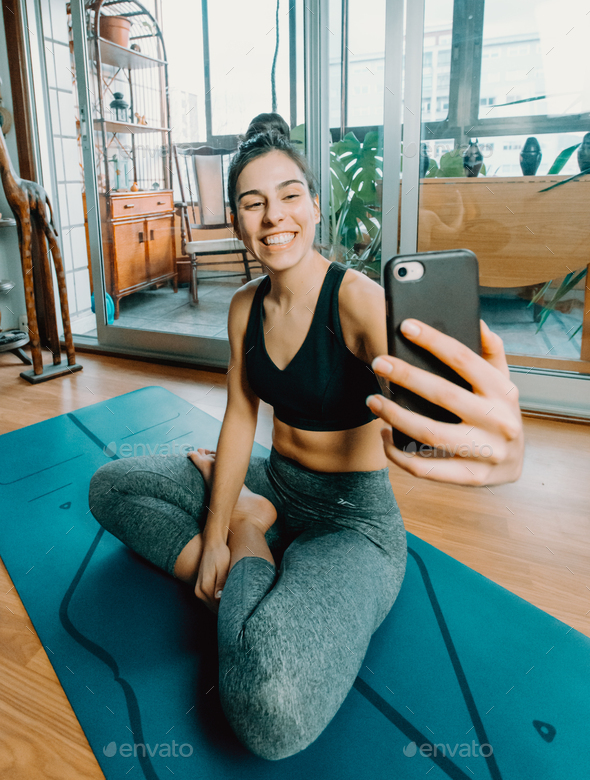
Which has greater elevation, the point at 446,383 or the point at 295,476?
the point at 446,383

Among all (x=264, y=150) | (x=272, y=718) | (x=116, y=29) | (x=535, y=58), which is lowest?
(x=272, y=718)

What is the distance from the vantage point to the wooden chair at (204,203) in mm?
2402

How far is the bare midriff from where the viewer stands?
905 millimetres

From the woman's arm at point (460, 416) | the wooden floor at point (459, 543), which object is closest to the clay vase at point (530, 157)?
the wooden floor at point (459, 543)

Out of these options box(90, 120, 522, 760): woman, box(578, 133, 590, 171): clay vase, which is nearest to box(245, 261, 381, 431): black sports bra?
box(90, 120, 522, 760): woman

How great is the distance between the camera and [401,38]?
71.3 inches

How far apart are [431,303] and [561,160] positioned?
1.55 m

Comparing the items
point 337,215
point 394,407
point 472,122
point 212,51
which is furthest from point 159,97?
point 394,407

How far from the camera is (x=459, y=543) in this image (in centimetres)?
121
